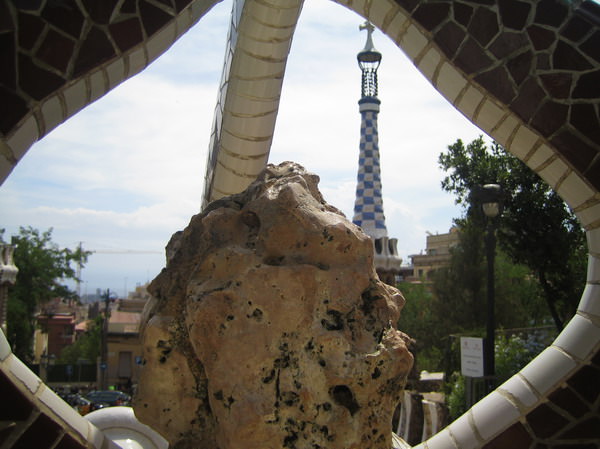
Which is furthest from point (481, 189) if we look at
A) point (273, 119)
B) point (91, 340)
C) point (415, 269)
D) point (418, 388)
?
point (415, 269)

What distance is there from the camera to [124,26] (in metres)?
2.90

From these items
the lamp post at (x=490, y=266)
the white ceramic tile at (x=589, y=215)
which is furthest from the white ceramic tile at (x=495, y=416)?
the lamp post at (x=490, y=266)

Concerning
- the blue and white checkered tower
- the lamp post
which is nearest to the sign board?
the lamp post

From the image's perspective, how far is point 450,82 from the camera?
10.8ft

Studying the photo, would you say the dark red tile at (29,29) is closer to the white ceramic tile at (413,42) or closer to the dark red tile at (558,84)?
the white ceramic tile at (413,42)

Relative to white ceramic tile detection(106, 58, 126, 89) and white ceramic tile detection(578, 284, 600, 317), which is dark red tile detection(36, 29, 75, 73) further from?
white ceramic tile detection(578, 284, 600, 317)

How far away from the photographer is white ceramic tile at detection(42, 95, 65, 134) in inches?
104

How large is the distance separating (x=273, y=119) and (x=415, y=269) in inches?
1571

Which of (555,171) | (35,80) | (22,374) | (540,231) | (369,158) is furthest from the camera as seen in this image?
(369,158)

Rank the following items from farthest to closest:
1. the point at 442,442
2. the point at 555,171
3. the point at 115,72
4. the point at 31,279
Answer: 1. the point at 31,279
2. the point at 555,171
3. the point at 442,442
4. the point at 115,72

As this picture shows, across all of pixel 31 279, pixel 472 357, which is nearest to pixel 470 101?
pixel 472 357

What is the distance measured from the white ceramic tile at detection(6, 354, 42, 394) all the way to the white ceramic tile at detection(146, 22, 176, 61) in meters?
1.41

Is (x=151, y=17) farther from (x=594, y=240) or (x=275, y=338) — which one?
(x=594, y=240)

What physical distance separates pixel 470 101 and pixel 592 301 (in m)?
1.07
